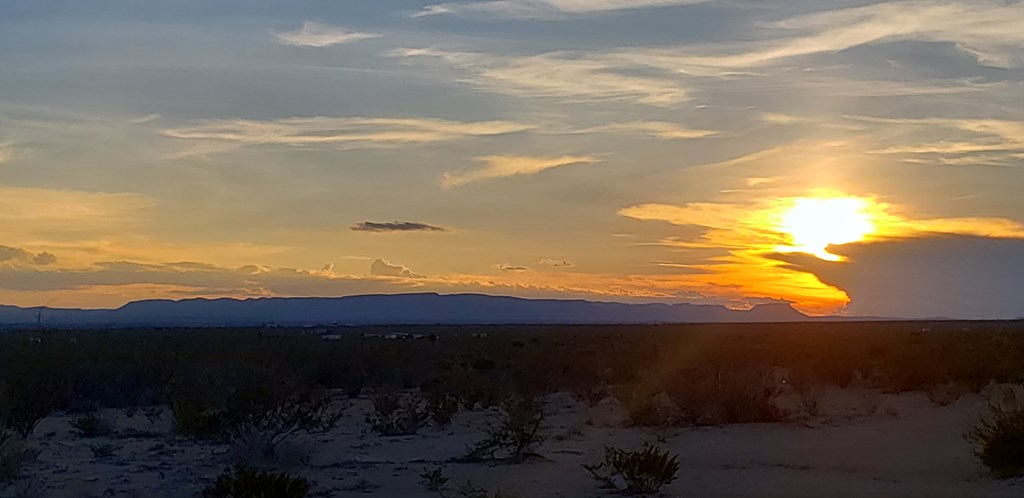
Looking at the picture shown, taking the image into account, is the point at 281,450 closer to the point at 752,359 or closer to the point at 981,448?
the point at 981,448

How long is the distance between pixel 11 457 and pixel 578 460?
9.18m

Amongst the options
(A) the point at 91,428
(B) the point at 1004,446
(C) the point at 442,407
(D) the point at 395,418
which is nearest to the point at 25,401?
(A) the point at 91,428

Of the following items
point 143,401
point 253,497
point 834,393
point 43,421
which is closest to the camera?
point 253,497

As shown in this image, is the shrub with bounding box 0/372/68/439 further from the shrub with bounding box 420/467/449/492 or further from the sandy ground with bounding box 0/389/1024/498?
the shrub with bounding box 420/467/449/492

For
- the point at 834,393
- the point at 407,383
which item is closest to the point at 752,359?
the point at 834,393

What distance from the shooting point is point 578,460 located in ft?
66.3

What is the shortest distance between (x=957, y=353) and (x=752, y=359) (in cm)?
799

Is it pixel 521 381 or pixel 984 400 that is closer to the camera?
pixel 984 400

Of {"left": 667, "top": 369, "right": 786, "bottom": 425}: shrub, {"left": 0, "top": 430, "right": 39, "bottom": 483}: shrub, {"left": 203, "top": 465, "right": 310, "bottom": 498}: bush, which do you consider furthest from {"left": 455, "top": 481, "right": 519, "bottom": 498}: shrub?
{"left": 667, "top": 369, "right": 786, "bottom": 425}: shrub

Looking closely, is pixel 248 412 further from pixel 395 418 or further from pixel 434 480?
pixel 395 418

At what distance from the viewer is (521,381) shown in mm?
37188

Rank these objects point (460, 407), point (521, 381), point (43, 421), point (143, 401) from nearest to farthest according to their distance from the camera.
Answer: point (43, 421) < point (460, 407) < point (143, 401) < point (521, 381)

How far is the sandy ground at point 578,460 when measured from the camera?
16812 millimetres

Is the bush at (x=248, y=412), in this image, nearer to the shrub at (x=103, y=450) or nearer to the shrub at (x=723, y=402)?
the shrub at (x=103, y=450)
